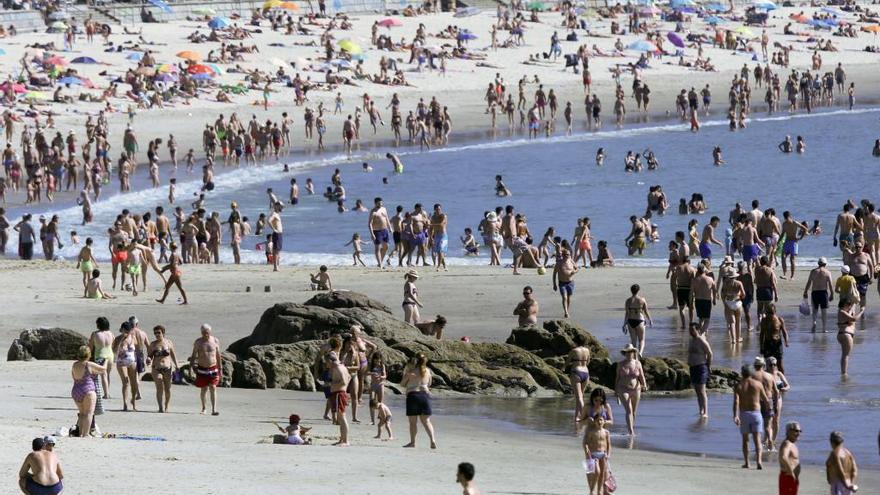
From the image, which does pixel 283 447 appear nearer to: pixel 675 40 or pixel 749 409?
pixel 749 409

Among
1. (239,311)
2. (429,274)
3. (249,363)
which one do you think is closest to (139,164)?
(429,274)

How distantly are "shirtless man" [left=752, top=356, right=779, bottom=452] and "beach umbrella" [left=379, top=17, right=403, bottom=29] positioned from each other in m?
50.7

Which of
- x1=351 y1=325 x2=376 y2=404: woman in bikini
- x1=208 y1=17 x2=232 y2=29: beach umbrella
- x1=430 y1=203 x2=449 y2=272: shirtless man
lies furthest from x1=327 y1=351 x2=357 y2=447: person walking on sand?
x1=208 y1=17 x2=232 y2=29: beach umbrella

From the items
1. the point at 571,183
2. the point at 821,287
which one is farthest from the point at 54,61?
the point at 821,287

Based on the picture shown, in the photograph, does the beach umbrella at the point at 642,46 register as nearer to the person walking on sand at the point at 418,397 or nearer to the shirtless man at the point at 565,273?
the shirtless man at the point at 565,273

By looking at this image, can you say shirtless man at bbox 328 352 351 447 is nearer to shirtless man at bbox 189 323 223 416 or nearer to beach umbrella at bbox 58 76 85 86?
shirtless man at bbox 189 323 223 416

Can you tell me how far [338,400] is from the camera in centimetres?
1647

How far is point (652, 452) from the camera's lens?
16.5m

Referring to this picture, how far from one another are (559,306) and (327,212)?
1561 cm

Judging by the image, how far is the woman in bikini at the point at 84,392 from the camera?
1562 cm

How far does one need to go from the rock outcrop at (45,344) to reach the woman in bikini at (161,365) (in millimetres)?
3082

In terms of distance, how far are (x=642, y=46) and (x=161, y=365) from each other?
5053 cm

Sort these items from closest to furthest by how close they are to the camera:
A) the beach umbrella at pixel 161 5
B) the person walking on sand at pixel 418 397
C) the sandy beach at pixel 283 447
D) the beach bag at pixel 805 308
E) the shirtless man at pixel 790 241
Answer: the sandy beach at pixel 283 447 < the person walking on sand at pixel 418 397 < the beach bag at pixel 805 308 < the shirtless man at pixel 790 241 < the beach umbrella at pixel 161 5

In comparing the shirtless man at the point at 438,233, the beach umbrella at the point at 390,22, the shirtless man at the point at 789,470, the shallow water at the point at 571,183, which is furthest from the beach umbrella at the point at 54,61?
the shirtless man at the point at 789,470
